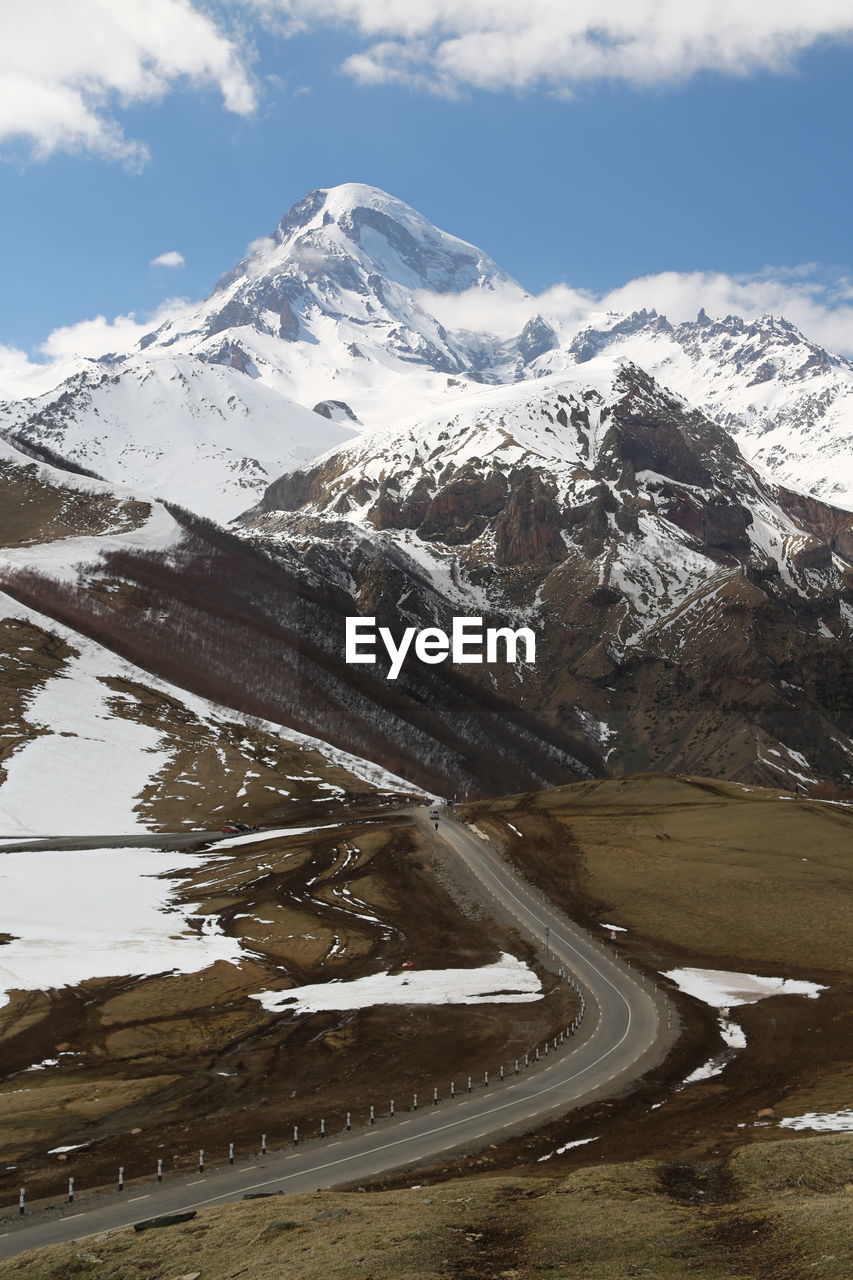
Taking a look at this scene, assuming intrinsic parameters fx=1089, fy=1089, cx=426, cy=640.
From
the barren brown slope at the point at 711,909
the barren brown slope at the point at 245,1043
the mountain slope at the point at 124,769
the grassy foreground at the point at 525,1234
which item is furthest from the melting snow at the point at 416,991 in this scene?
the mountain slope at the point at 124,769

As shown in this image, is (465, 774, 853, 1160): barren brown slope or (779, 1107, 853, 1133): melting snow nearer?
(779, 1107, 853, 1133): melting snow

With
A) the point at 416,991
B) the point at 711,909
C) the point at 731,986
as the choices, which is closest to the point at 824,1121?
the point at 731,986

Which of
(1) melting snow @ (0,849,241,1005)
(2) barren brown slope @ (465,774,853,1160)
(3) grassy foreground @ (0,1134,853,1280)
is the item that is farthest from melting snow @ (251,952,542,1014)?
(3) grassy foreground @ (0,1134,853,1280)

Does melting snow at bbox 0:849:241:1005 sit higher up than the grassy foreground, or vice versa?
melting snow at bbox 0:849:241:1005

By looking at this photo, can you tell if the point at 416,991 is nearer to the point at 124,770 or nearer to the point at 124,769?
the point at 124,770

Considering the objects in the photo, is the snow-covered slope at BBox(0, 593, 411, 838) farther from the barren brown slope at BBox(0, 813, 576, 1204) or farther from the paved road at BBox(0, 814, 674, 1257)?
the paved road at BBox(0, 814, 674, 1257)

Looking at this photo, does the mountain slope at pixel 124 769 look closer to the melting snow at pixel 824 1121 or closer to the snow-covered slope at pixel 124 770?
the snow-covered slope at pixel 124 770

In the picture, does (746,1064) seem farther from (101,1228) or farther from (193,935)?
(193,935)
